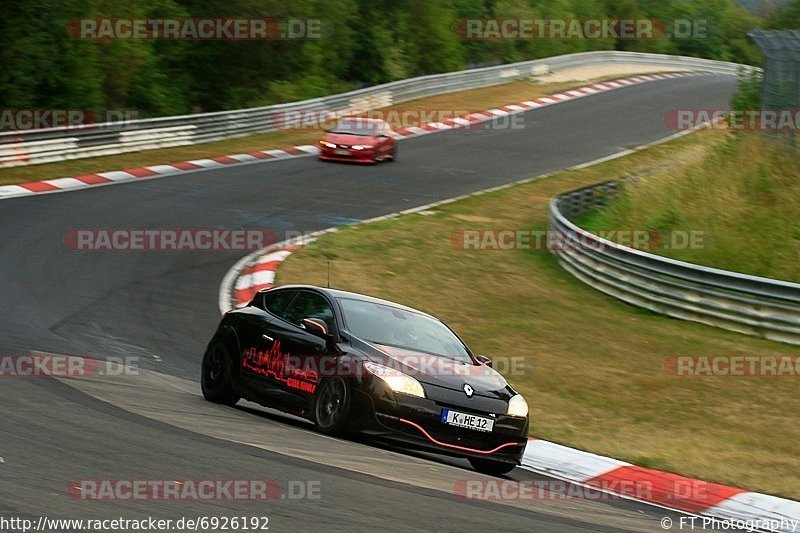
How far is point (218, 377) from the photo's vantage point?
11.5 m

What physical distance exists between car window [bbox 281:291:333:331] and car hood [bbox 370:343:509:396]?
2.42ft

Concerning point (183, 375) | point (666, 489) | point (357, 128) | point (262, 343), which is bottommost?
point (357, 128)


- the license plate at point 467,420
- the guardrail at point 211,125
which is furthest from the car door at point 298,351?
the guardrail at point 211,125

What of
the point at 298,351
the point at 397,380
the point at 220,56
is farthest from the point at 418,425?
the point at 220,56

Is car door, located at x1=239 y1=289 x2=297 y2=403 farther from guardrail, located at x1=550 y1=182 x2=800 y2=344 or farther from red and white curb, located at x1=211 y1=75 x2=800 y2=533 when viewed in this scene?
guardrail, located at x1=550 y1=182 x2=800 y2=344

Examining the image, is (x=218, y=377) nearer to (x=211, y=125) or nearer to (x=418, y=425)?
(x=418, y=425)

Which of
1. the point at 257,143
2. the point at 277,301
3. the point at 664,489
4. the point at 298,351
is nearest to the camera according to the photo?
the point at 664,489

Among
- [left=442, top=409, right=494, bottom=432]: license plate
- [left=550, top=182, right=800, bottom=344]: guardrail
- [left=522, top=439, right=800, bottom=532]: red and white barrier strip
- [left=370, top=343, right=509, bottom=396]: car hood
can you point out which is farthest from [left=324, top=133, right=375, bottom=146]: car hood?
[left=442, top=409, right=494, bottom=432]: license plate

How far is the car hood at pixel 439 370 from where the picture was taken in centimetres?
991

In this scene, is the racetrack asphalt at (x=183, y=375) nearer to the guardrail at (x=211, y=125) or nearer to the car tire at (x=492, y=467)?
the car tire at (x=492, y=467)

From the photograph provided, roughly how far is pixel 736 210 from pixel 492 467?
12.9 metres

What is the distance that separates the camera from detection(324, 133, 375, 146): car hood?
104ft

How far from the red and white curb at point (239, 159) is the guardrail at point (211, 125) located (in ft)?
5.60

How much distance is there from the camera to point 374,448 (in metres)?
9.74
